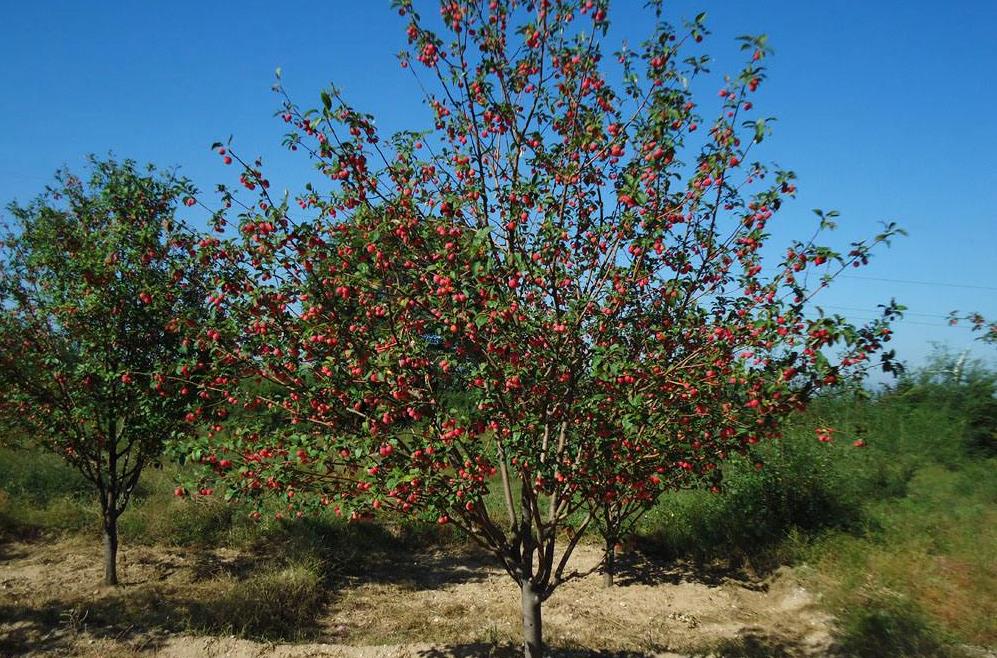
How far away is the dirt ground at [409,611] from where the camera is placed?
5777 mm

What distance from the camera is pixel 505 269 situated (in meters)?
3.57

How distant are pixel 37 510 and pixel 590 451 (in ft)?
34.4

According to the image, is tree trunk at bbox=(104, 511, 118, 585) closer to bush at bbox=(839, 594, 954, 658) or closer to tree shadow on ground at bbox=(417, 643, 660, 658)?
tree shadow on ground at bbox=(417, 643, 660, 658)

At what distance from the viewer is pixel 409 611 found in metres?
7.36

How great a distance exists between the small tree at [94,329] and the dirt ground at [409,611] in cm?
162

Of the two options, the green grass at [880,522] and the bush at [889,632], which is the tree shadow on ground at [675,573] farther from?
the bush at [889,632]

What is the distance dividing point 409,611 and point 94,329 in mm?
4767

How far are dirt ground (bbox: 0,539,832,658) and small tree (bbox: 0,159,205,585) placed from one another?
162cm

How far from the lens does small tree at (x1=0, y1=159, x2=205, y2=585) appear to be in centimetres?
622

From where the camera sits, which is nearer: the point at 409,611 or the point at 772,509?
the point at 409,611

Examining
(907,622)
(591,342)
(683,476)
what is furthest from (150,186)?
(907,622)

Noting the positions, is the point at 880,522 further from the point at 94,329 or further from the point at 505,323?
the point at 94,329

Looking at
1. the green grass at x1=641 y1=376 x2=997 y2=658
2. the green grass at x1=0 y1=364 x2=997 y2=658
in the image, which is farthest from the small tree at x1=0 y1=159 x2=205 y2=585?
the green grass at x1=641 y1=376 x2=997 y2=658

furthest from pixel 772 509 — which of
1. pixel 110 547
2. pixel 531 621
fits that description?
pixel 110 547
